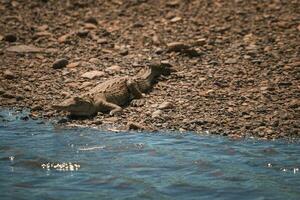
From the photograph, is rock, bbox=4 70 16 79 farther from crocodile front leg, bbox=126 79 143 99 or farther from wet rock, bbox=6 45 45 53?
crocodile front leg, bbox=126 79 143 99

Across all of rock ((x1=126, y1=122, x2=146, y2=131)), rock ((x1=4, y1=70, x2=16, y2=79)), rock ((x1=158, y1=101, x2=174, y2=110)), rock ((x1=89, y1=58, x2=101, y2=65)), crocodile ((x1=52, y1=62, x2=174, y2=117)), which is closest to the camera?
rock ((x1=126, y1=122, x2=146, y2=131))

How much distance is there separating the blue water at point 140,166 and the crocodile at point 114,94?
1.87 feet

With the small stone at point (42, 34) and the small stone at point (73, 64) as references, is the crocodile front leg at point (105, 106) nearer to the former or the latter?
the small stone at point (73, 64)

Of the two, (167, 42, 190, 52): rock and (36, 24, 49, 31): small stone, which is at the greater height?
(36, 24, 49, 31): small stone

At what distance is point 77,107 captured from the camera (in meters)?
7.72

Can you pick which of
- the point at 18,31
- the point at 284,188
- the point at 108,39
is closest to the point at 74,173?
the point at 284,188

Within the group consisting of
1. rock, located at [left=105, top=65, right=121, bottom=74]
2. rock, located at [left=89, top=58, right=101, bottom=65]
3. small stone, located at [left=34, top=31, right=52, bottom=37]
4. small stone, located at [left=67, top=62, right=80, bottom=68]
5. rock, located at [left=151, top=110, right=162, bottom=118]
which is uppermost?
small stone, located at [left=34, top=31, right=52, bottom=37]

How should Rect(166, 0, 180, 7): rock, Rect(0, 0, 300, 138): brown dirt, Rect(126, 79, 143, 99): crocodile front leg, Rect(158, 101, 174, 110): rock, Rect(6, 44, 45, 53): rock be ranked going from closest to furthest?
Rect(0, 0, 300, 138): brown dirt, Rect(158, 101, 174, 110): rock, Rect(126, 79, 143, 99): crocodile front leg, Rect(6, 44, 45, 53): rock, Rect(166, 0, 180, 7): rock

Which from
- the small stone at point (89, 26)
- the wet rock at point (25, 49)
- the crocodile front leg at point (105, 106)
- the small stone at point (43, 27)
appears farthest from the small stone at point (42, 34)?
the crocodile front leg at point (105, 106)

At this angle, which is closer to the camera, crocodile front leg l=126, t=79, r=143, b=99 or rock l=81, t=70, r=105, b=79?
crocodile front leg l=126, t=79, r=143, b=99

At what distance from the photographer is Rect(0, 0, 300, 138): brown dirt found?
7.56 m

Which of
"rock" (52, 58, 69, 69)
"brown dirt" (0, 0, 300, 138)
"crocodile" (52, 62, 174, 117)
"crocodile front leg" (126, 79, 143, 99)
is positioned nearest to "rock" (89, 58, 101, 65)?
"brown dirt" (0, 0, 300, 138)

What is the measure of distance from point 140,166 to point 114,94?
281 centimetres

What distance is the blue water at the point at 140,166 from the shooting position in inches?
197
